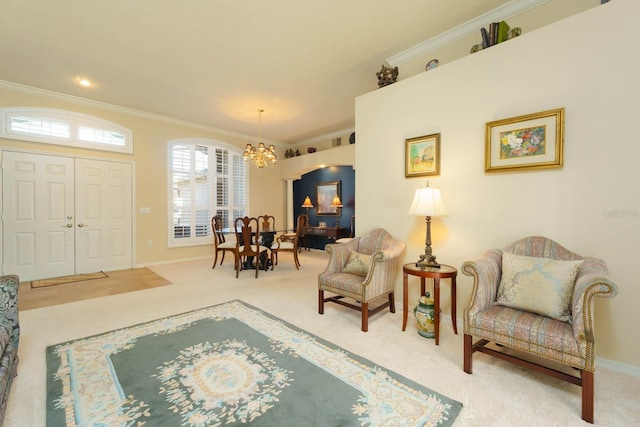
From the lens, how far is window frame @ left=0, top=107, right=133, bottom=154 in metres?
4.32

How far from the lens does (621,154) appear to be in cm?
201

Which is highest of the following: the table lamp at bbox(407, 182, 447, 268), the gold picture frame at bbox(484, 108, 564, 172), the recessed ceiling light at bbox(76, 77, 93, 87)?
the recessed ceiling light at bbox(76, 77, 93, 87)

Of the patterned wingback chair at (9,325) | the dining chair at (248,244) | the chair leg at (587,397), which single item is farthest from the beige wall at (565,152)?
the patterned wingback chair at (9,325)

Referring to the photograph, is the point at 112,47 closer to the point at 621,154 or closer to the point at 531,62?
the point at 531,62

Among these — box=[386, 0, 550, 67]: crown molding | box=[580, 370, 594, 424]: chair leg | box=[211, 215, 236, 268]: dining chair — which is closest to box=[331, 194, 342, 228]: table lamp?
box=[211, 215, 236, 268]: dining chair

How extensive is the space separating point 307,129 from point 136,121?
3.57 meters

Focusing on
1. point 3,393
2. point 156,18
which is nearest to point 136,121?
point 156,18

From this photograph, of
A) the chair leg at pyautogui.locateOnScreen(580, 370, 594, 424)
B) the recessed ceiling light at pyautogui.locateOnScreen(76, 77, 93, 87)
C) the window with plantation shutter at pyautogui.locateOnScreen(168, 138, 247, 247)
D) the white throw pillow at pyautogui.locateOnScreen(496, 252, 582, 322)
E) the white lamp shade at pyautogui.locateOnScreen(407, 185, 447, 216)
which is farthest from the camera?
the window with plantation shutter at pyautogui.locateOnScreen(168, 138, 247, 247)

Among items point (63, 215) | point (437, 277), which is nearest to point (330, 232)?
point (437, 277)

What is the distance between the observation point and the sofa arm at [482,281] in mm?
2014

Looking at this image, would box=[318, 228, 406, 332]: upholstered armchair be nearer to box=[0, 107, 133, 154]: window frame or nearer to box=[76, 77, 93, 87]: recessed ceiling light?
box=[76, 77, 93, 87]: recessed ceiling light

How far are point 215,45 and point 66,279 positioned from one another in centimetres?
444

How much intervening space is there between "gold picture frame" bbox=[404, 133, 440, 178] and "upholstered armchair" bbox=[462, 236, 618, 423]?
110 centimetres

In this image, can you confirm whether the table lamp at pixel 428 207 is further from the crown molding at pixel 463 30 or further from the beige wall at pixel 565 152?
the crown molding at pixel 463 30
